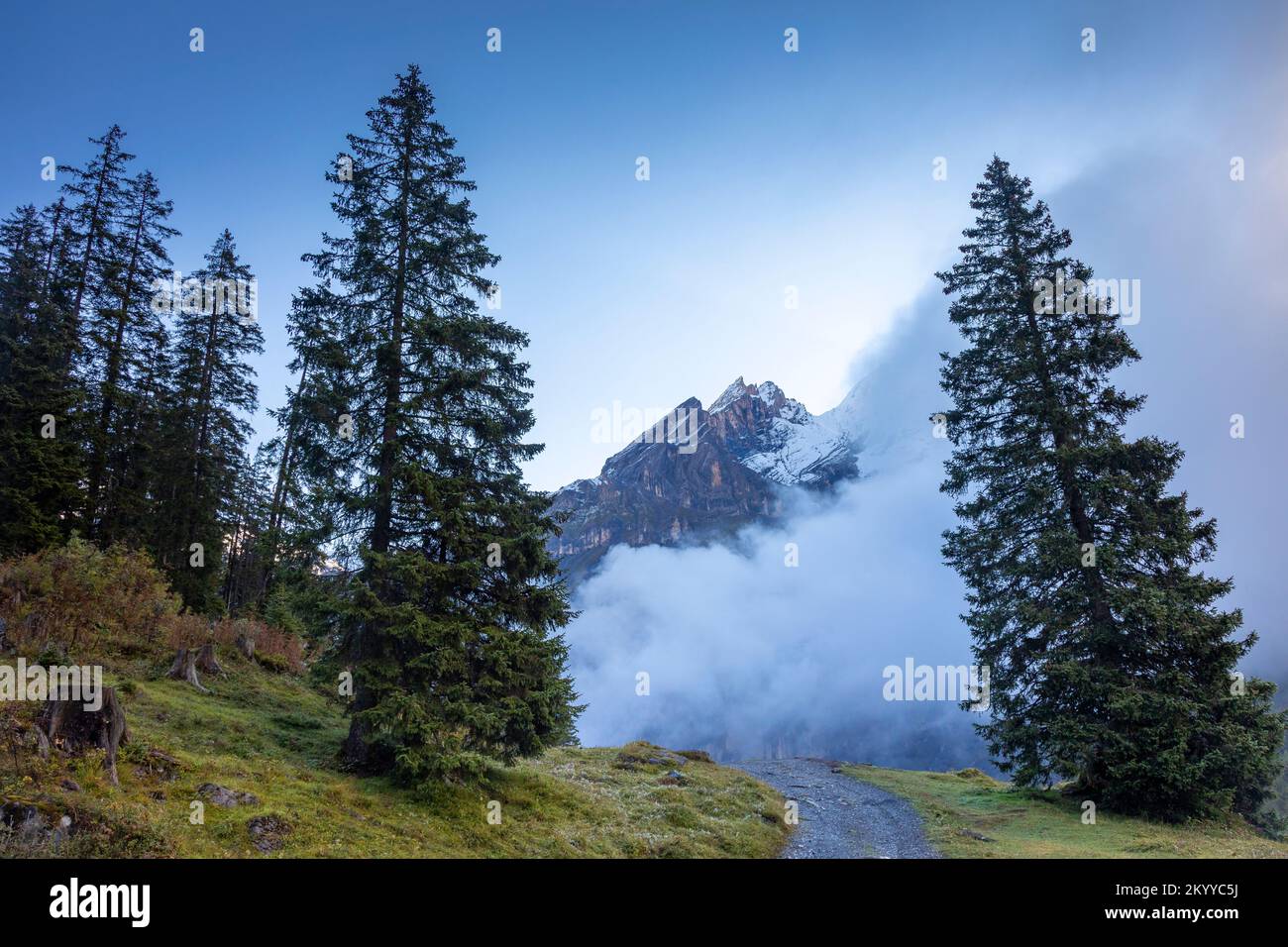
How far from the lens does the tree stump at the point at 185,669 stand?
17750 millimetres

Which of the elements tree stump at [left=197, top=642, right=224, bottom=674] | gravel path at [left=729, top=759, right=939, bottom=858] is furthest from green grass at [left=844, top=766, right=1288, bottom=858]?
tree stump at [left=197, top=642, right=224, bottom=674]

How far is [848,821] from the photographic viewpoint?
70.2 ft

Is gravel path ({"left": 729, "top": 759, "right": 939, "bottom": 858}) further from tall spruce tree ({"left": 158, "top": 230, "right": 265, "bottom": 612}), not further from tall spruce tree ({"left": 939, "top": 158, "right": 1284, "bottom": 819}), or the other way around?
tall spruce tree ({"left": 158, "top": 230, "right": 265, "bottom": 612})

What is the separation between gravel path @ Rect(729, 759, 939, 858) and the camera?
17000mm

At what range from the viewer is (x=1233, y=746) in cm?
1788

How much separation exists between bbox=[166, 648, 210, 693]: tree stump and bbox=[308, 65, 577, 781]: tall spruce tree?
629 cm

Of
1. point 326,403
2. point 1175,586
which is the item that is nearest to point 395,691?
point 326,403

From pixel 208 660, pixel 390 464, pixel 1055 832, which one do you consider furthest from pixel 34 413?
pixel 1055 832

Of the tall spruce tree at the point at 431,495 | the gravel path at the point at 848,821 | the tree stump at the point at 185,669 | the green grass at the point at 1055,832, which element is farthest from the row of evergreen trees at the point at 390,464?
the green grass at the point at 1055,832

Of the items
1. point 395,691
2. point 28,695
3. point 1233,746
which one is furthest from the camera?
point 1233,746
